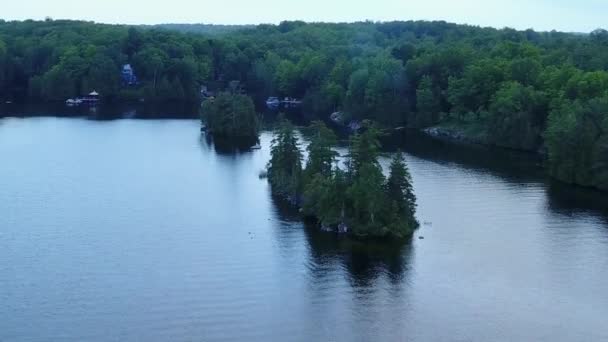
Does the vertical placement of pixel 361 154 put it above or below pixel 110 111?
above

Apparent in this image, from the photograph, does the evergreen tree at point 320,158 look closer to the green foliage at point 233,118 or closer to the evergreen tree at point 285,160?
the evergreen tree at point 285,160

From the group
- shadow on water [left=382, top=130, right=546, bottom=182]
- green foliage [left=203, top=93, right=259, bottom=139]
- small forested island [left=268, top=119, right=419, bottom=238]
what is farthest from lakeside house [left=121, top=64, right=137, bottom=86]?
small forested island [left=268, top=119, right=419, bottom=238]

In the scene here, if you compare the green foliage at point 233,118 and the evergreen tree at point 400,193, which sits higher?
the green foliage at point 233,118

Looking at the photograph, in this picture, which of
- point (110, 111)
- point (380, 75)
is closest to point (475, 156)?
point (380, 75)

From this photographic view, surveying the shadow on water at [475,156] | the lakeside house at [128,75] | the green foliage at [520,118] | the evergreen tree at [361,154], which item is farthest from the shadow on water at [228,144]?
the lakeside house at [128,75]

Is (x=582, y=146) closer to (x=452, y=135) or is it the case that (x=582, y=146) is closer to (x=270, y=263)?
(x=452, y=135)

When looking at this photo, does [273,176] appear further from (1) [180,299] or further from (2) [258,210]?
→ (1) [180,299]

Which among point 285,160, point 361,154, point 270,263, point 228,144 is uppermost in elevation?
point 361,154
